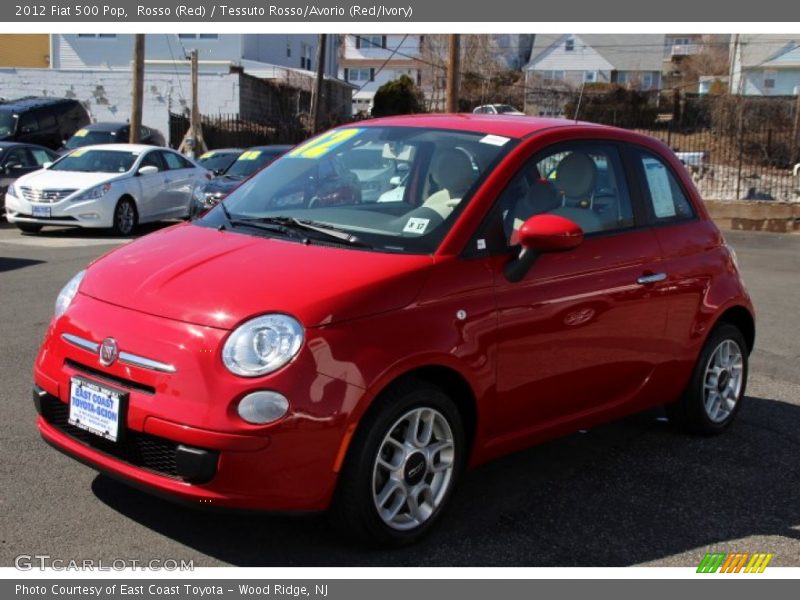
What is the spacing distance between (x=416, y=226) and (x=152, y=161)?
12.9 meters

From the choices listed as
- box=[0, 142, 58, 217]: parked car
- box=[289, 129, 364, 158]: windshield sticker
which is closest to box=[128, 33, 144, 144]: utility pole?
box=[0, 142, 58, 217]: parked car

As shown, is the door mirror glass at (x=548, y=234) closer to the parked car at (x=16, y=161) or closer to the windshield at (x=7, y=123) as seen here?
the parked car at (x=16, y=161)

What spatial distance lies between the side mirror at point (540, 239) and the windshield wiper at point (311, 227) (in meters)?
0.70

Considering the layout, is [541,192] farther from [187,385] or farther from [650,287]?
[187,385]

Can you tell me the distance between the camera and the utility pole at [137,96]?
22.5 metres

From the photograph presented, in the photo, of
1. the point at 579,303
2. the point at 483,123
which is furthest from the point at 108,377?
the point at 483,123

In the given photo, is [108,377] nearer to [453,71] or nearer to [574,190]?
[574,190]

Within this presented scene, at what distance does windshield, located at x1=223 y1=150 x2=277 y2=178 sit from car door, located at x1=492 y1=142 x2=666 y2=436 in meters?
12.0

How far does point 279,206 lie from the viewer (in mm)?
4719

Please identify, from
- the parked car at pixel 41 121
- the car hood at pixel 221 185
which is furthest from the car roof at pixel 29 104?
the car hood at pixel 221 185

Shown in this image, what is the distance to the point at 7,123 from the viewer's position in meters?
22.1

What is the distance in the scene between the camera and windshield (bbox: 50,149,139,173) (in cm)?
1545

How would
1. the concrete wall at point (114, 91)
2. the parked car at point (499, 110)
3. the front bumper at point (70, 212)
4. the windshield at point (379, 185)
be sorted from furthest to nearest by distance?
the concrete wall at point (114, 91) < the front bumper at point (70, 212) < the parked car at point (499, 110) < the windshield at point (379, 185)
